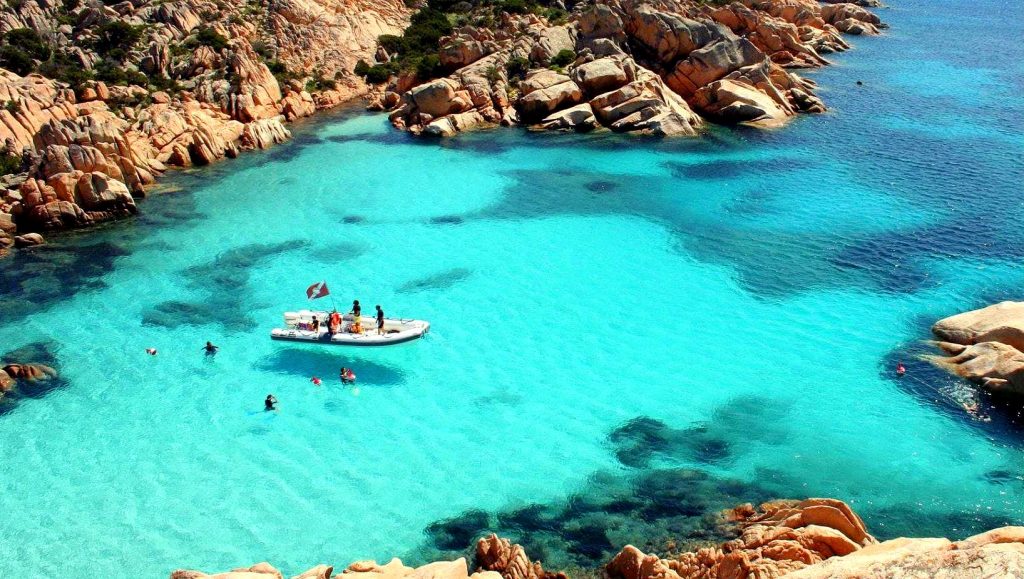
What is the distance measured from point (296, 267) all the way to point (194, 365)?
32.2 ft

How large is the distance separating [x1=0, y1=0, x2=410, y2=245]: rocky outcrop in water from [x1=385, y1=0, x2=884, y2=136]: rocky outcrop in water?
10310 mm

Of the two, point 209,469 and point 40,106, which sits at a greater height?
point 40,106

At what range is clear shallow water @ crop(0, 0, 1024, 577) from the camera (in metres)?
26.0

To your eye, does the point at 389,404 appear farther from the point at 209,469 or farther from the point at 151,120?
the point at 151,120

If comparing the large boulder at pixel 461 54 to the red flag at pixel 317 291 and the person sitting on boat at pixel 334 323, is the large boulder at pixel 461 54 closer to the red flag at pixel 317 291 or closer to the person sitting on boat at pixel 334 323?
the red flag at pixel 317 291

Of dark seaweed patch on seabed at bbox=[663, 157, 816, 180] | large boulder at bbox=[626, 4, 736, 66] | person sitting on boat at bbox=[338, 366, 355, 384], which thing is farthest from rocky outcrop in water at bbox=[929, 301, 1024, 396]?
large boulder at bbox=[626, 4, 736, 66]

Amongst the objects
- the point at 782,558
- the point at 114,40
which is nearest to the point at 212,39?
the point at 114,40

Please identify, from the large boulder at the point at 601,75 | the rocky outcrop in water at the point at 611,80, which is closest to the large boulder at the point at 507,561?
the rocky outcrop in water at the point at 611,80

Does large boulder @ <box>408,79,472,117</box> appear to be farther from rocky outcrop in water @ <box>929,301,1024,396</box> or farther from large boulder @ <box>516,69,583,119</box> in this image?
rocky outcrop in water @ <box>929,301,1024,396</box>

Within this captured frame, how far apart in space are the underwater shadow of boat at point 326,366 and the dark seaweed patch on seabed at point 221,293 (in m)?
3.34

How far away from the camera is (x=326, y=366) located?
34750mm

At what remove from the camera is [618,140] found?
212 ft

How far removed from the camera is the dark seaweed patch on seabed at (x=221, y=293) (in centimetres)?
3800

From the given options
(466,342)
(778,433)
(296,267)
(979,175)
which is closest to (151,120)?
(296,267)
